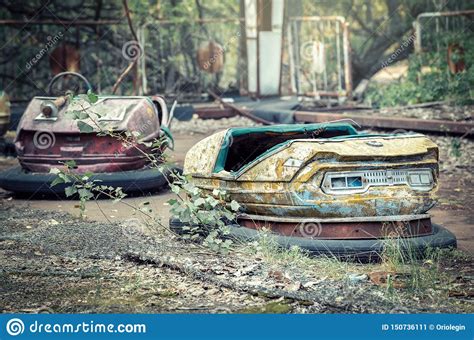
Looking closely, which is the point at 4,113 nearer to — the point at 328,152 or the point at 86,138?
the point at 86,138

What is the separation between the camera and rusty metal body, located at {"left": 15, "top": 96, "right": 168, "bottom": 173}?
25.6ft

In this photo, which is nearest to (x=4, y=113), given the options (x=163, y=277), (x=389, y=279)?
(x=163, y=277)

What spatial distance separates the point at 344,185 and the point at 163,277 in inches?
44.7

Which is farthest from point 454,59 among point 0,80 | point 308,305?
point 308,305

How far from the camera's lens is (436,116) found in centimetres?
1189

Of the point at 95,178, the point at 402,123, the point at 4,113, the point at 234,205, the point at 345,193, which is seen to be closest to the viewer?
the point at 345,193

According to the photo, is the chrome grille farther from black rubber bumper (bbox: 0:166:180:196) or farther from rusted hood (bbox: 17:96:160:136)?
rusted hood (bbox: 17:96:160:136)

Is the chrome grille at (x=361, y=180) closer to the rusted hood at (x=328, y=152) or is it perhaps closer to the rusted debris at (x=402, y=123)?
the rusted hood at (x=328, y=152)

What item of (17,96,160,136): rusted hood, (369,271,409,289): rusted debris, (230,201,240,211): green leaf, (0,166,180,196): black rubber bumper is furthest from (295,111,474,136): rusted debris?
(369,271,409,289): rusted debris

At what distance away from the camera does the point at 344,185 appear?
17.3 ft

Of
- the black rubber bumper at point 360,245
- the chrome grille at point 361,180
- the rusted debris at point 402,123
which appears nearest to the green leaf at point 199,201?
the black rubber bumper at point 360,245

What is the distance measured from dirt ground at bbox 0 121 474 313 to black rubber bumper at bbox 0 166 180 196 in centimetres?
A: 113

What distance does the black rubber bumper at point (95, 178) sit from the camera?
7.62 meters

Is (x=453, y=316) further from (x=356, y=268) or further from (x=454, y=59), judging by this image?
(x=454, y=59)
